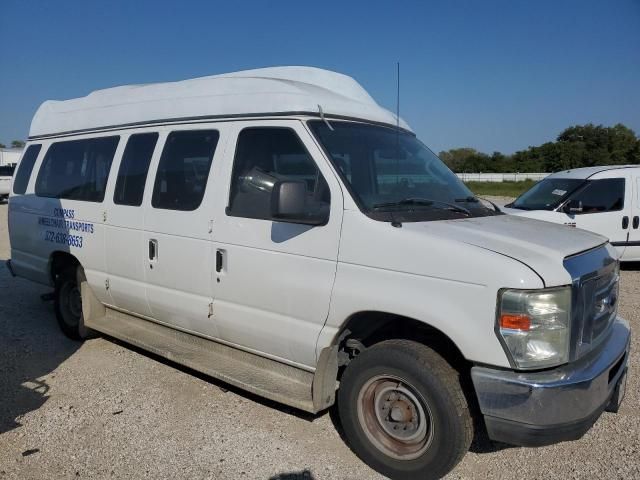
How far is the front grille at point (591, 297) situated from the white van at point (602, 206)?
601 cm

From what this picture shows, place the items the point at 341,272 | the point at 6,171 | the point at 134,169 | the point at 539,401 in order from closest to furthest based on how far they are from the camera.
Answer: the point at 539,401 < the point at 341,272 < the point at 134,169 < the point at 6,171

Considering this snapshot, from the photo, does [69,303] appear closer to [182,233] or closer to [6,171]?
[182,233]

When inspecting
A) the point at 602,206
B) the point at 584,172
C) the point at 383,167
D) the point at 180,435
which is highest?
the point at 383,167

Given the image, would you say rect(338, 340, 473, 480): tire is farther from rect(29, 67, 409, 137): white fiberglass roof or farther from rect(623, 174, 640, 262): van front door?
rect(623, 174, 640, 262): van front door

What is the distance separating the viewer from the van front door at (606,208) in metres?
9.30

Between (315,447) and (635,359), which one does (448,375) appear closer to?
(315,447)

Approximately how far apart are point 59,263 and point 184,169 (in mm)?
2516

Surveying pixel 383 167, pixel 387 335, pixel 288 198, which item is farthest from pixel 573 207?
pixel 288 198

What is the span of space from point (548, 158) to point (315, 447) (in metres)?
87.5

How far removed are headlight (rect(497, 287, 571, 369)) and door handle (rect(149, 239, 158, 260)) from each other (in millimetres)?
2898

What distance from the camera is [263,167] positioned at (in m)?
3.94

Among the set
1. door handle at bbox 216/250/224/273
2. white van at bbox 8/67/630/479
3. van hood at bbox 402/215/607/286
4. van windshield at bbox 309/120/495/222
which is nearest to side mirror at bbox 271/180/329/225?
white van at bbox 8/67/630/479

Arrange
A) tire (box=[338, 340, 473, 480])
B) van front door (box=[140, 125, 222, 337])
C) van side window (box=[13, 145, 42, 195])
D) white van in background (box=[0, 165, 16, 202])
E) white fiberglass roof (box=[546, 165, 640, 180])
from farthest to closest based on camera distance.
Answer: white van in background (box=[0, 165, 16, 202]) < white fiberglass roof (box=[546, 165, 640, 180]) < van side window (box=[13, 145, 42, 195]) < van front door (box=[140, 125, 222, 337]) < tire (box=[338, 340, 473, 480])

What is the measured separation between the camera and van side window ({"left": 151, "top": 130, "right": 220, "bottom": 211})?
13.8 ft
